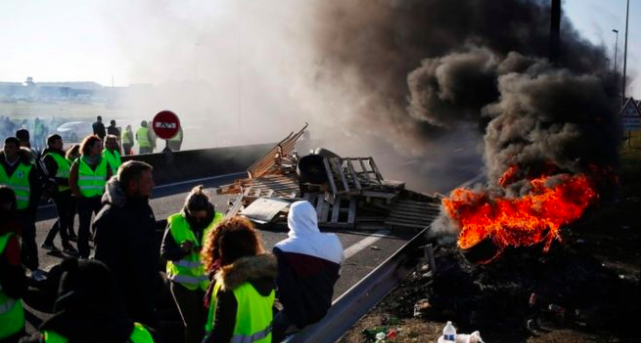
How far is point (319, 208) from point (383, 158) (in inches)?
504

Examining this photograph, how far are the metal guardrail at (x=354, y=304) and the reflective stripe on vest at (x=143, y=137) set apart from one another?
1719 centimetres

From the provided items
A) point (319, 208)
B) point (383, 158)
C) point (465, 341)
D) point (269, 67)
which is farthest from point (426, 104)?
point (269, 67)

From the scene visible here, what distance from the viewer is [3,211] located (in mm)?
4070

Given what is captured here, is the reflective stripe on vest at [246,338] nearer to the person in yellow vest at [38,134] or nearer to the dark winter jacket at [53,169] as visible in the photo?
the dark winter jacket at [53,169]

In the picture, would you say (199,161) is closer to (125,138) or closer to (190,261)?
(125,138)

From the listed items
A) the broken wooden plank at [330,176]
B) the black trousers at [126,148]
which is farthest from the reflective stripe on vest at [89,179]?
the black trousers at [126,148]

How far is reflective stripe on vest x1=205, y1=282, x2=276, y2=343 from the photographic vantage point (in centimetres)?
336

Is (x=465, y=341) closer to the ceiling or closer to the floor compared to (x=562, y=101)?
closer to the floor

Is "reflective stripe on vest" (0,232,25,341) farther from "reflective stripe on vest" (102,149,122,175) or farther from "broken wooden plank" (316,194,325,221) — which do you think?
"broken wooden plank" (316,194,325,221)

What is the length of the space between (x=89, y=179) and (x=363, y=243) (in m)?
4.13

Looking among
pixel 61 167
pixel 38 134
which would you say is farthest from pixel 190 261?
pixel 38 134

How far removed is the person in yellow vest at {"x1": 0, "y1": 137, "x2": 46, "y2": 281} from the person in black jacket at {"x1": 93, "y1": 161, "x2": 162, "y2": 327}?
3.54 meters

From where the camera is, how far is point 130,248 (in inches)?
173

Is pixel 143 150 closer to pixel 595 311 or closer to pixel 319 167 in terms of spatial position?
pixel 319 167
